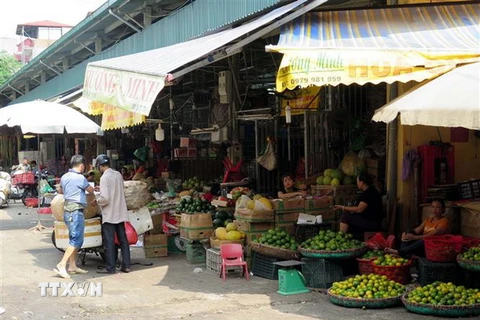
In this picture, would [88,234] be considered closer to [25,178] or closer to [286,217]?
[286,217]

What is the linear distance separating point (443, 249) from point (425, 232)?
1.03 metres

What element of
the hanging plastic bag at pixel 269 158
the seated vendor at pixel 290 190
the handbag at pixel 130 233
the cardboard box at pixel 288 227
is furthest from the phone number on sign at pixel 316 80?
the hanging plastic bag at pixel 269 158

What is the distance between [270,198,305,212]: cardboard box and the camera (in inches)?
376

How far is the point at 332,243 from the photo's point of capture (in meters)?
8.23

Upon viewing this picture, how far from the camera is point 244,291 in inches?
325

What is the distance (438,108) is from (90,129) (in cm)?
843

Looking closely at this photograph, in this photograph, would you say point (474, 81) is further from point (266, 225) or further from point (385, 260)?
point (266, 225)

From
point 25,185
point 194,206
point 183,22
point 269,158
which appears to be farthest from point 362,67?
point 25,185

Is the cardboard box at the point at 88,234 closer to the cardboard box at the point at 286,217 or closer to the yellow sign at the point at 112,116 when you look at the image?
the yellow sign at the point at 112,116

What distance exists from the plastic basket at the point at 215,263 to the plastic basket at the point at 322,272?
138 cm

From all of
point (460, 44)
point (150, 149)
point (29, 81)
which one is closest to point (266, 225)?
point (460, 44)

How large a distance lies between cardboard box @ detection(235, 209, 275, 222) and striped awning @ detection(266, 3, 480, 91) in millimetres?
2351

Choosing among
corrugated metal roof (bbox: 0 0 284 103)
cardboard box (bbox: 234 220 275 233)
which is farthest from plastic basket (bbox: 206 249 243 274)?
corrugated metal roof (bbox: 0 0 284 103)

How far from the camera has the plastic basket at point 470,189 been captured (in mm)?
9469
